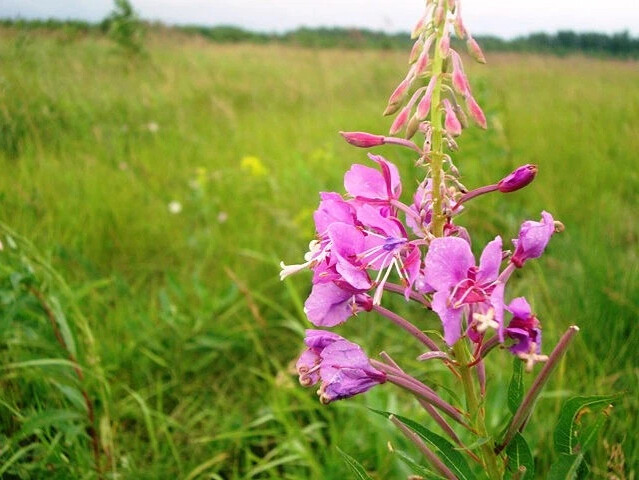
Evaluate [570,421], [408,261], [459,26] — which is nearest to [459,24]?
[459,26]

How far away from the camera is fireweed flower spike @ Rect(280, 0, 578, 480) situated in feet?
2.68

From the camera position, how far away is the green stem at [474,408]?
923 mm

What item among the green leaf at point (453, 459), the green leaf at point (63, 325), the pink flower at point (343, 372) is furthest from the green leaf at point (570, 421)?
the green leaf at point (63, 325)

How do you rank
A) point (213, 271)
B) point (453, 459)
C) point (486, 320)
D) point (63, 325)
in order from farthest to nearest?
point (213, 271)
point (63, 325)
point (453, 459)
point (486, 320)

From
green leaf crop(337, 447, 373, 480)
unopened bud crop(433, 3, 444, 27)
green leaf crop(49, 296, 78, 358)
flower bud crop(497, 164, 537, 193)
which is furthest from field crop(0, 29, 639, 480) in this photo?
unopened bud crop(433, 3, 444, 27)

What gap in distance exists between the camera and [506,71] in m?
9.60

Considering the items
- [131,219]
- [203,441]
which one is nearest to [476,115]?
[203,441]

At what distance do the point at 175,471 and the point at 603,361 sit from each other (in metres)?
1.42

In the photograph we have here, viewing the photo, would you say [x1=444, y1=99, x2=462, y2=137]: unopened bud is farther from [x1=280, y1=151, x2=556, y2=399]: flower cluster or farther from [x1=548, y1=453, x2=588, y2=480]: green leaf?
[x1=548, y1=453, x2=588, y2=480]: green leaf

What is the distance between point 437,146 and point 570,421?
0.46m

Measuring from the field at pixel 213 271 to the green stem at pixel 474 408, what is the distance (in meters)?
0.55

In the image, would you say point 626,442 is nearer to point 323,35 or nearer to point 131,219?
point 131,219

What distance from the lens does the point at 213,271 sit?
9.29ft

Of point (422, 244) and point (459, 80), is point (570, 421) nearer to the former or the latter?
point (422, 244)
